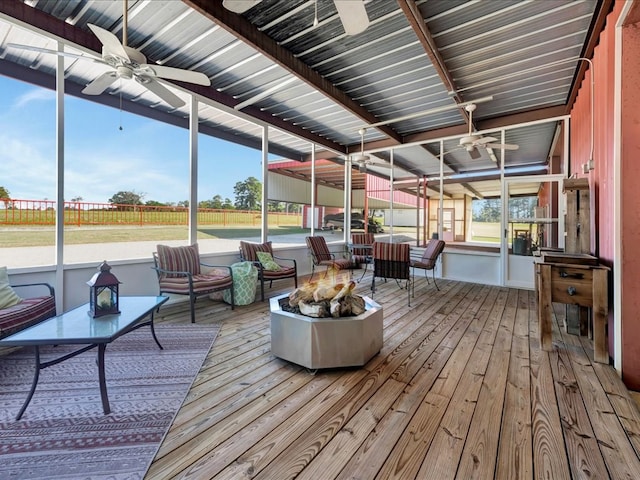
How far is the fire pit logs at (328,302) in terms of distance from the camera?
2.35 metres

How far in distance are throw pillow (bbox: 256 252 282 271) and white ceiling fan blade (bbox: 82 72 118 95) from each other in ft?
9.64

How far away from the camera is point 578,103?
4094mm

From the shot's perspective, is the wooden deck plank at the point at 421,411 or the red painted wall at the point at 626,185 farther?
the red painted wall at the point at 626,185

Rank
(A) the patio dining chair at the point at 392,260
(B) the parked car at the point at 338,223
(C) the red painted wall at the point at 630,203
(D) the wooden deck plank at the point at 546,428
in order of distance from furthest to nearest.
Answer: (B) the parked car at the point at 338,223 → (A) the patio dining chair at the point at 392,260 → (C) the red painted wall at the point at 630,203 → (D) the wooden deck plank at the point at 546,428

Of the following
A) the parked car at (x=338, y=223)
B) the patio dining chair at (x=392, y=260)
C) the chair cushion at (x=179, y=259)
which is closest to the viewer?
the chair cushion at (x=179, y=259)

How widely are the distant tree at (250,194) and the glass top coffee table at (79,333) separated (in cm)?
347

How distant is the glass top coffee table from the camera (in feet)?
5.60

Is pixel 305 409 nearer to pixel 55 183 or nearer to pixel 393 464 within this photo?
pixel 393 464

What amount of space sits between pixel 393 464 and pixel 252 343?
70.4 inches

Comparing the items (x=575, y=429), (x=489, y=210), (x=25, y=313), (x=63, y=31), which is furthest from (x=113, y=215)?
(x=489, y=210)

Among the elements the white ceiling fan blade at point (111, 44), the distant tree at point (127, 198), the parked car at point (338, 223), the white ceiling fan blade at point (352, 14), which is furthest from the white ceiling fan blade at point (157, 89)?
the parked car at point (338, 223)

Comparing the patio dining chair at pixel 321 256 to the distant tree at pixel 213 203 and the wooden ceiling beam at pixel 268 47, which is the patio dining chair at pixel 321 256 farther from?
the wooden ceiling beam at pixel 268 47

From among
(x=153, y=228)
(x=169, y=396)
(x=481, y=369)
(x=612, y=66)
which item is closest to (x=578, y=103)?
(x=612, y=66)

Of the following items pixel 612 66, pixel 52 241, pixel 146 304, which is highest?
pixel 612 66
